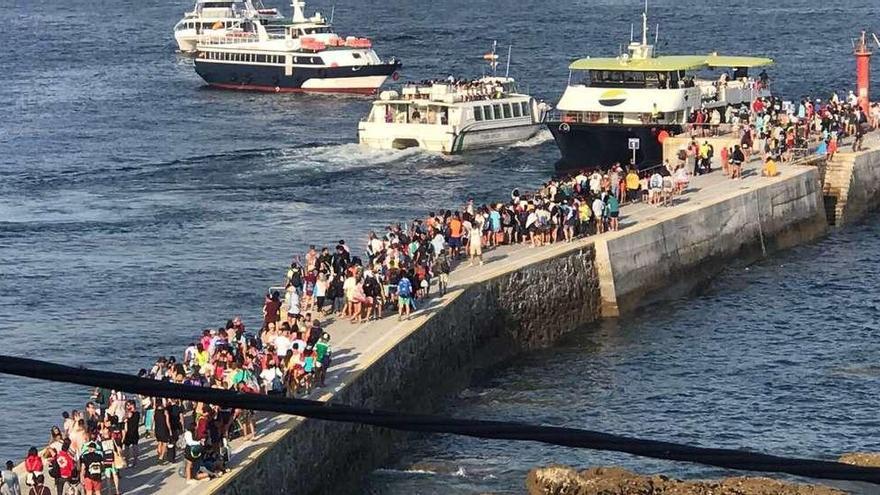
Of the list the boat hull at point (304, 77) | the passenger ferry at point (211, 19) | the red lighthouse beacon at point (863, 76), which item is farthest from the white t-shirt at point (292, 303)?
the passenger ferry at point (211, 19)

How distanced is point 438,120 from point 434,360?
40.1 meters

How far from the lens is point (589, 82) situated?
217 ft

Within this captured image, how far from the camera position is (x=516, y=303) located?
126 ft

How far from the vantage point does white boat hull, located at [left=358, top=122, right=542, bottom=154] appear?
7225 cm

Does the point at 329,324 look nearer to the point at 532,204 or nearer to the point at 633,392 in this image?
the point at 633,392

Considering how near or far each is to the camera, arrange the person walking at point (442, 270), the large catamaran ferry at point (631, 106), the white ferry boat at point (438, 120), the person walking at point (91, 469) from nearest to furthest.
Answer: the person walking at point (91, 469)
the person walking at point (442, 270)
the large catamaran ferry at point (631, 106)
the white ferry boat at point (438, 120)

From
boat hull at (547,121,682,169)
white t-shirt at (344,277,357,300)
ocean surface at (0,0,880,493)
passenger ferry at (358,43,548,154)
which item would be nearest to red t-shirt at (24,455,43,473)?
ocean surface at (0,0,880,493)

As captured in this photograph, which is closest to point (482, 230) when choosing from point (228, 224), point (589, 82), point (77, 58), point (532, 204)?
point (532, 204)

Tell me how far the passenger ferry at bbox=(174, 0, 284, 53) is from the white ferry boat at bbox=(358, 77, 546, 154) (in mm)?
48078

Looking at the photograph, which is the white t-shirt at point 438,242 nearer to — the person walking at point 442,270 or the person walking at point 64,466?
the person walking at point 442,270

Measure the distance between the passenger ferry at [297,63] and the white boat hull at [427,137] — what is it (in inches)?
1108

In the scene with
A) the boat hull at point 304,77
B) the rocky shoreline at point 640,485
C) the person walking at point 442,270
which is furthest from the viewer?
the boat hull at point 304,77

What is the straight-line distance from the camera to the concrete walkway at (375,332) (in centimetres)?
2334

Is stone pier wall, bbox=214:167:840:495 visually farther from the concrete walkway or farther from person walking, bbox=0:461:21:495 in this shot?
person walking, bbox=0:461:21:495
